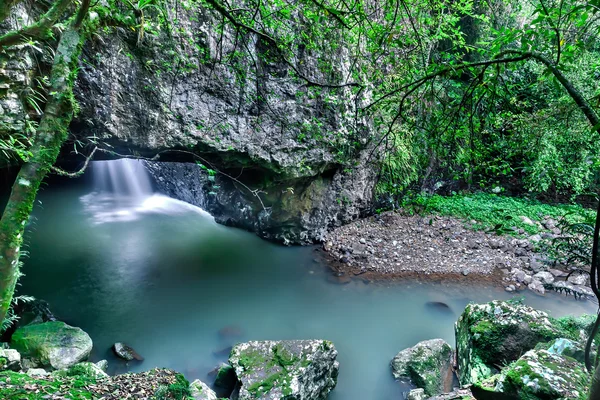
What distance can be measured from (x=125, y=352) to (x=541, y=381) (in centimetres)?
500

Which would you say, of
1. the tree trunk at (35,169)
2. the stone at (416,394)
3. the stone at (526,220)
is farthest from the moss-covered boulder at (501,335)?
the stone at (526,220)

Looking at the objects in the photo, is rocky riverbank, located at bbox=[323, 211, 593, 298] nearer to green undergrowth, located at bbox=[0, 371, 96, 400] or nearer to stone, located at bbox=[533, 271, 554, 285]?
stone, located at bbox=[533, 271, 554, 285]

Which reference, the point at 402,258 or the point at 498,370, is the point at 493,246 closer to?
the point at 402,258

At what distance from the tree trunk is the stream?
3.09 metres

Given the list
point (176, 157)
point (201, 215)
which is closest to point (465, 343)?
point (176, 157)

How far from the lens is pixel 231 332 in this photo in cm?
540

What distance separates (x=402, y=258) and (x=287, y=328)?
11.7ft

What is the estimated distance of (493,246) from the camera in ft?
26.7

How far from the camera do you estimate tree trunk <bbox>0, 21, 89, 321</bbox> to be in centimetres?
205

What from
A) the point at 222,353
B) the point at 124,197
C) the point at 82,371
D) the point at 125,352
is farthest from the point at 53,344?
the point at 124,197

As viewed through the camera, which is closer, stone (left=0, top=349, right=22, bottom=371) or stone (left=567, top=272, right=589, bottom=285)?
Answer: stone (left=0, top=349, right=22, bottom=371)

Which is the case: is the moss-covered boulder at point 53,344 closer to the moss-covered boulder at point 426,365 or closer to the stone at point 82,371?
the stone at point 82,371

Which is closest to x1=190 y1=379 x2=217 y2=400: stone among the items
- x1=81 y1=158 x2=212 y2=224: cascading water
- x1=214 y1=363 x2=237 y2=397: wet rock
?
x1=214 y1=363 x2=237 y2=397: wet rock

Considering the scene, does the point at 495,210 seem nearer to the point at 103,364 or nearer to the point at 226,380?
the point at 226,380
